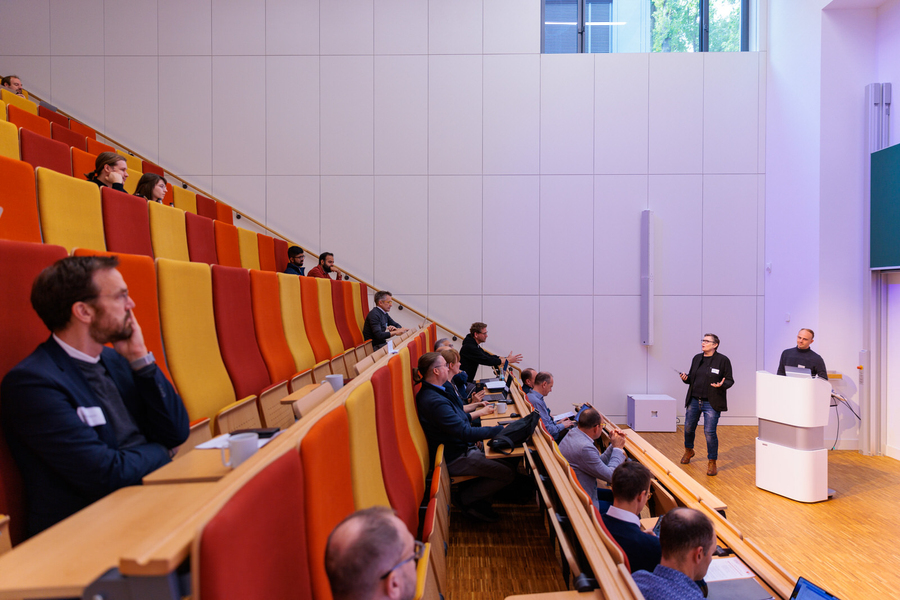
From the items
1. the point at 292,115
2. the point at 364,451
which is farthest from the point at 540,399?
the point at 292,115

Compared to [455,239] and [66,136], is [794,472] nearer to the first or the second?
[455,239]

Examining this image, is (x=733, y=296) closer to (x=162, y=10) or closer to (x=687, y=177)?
(x=687, y=177)

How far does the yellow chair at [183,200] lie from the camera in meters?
2.86

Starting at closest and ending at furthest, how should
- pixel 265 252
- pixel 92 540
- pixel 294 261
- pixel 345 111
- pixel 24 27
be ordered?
pixel 92 540
pixel 265 252
pixel 294 261
pixel 24 27
pixel 345 111

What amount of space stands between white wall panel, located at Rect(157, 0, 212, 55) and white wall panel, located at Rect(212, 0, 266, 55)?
84 mm

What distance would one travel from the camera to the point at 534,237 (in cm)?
394

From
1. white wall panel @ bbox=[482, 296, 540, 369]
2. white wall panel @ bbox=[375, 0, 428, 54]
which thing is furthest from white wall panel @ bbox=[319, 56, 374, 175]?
white wall panel @ bbox=[482, 296, 540, 369]

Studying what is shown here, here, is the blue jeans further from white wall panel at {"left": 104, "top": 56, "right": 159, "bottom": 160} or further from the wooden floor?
white wall panel at {"left": 104, "top": 56, "right": 159, "bottom": 160}

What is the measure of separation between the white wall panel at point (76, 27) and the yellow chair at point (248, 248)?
94.8 inches

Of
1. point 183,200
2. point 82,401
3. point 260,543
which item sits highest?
point 183,200

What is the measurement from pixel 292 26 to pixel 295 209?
4.64 feet

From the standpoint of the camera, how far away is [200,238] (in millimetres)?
2100

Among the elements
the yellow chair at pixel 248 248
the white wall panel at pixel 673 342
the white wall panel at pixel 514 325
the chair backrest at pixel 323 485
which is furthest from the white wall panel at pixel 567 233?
the chair backrest at pixel 323 485

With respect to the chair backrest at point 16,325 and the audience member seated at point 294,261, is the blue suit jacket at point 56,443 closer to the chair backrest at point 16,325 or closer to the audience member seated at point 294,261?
the chair backrest at point 16,325
